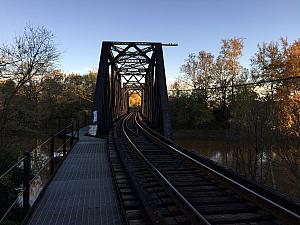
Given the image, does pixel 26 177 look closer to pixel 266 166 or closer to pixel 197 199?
pixel 197 199

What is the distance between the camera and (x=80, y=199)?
5453mm

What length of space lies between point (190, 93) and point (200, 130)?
21.3 ft

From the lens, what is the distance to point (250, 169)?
1977 cm

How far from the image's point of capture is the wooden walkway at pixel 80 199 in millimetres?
4457

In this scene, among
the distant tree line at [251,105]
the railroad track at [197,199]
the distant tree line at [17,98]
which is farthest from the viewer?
the distant tree line at [251,105]

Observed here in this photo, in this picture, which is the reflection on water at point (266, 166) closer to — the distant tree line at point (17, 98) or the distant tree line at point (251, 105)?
the distant tree line at point (251, 105)

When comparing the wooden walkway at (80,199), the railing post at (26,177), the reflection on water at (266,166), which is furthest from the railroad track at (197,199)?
the reflection on water at (266,166)

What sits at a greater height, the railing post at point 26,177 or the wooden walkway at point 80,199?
the railing post at point 26,177

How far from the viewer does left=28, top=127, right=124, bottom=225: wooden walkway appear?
446cm

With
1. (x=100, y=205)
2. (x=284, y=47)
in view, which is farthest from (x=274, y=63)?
(x=100, y=205)

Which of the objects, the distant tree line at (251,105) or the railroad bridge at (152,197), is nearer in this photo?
the railroad bridge at (152,197)

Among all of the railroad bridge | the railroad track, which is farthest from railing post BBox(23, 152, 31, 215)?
the railroad track

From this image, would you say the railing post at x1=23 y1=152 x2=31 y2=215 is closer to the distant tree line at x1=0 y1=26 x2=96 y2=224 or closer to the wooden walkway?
the wooden walkway

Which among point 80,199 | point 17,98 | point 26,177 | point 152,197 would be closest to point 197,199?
point 152,197
